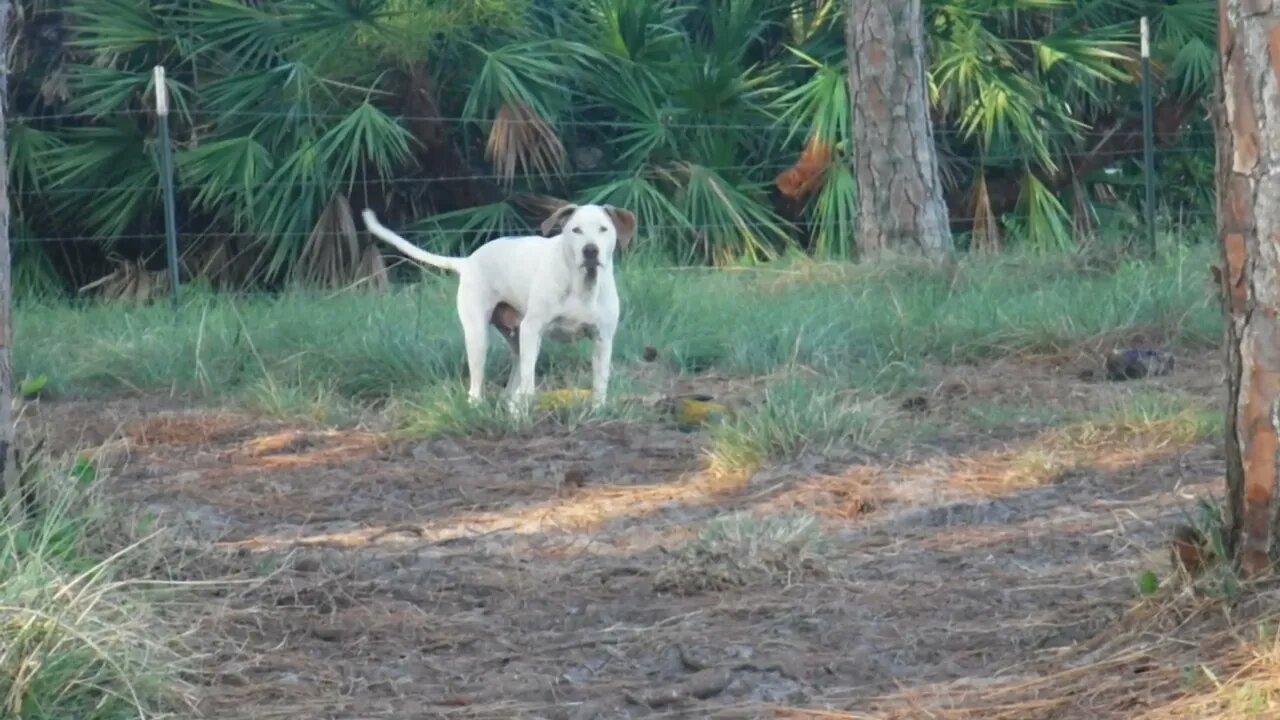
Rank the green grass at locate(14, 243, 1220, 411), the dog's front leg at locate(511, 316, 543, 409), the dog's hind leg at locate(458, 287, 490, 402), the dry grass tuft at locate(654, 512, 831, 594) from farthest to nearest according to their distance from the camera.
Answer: the green grass at locate(14, 243, 1220, 411) < the dog's hind leg at locate(458, 287, 490, 402) < the dog's front leg at locate(511, 316, 543, 409) < the dry grass tuft at locate(654, 512, 831, 594)

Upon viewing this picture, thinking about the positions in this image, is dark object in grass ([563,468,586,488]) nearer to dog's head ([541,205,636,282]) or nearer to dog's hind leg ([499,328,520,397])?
dog's head ([541,205,636,282])

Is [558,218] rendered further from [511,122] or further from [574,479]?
[511,122]

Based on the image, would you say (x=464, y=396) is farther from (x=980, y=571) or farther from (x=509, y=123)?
→ (x=509, y=123)

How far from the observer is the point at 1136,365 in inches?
308

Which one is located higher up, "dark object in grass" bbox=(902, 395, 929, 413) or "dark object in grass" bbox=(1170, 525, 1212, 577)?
"dark object in grass" bbox=(1170, 525, 1212, 577)

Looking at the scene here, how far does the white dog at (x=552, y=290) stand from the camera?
779 centimetres

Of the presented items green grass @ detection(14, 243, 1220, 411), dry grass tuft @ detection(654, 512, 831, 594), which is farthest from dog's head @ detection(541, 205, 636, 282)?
dry grass tuft @ detection(654, 512, 831, 594)

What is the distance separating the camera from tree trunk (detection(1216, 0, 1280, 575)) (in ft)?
11.7

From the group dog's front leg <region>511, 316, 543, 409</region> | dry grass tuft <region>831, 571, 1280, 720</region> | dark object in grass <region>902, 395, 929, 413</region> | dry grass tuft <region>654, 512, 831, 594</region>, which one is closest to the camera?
dry grass tuft <region>831, 571, 1280, 720</region>

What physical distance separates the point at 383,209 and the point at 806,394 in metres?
6.60

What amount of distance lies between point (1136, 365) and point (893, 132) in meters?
3.64

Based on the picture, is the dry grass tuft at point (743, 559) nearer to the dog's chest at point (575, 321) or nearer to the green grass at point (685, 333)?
the green grass at point (685, 333)

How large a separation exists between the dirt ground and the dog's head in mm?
1033

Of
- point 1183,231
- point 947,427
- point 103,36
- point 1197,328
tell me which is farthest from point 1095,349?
point 103,36
